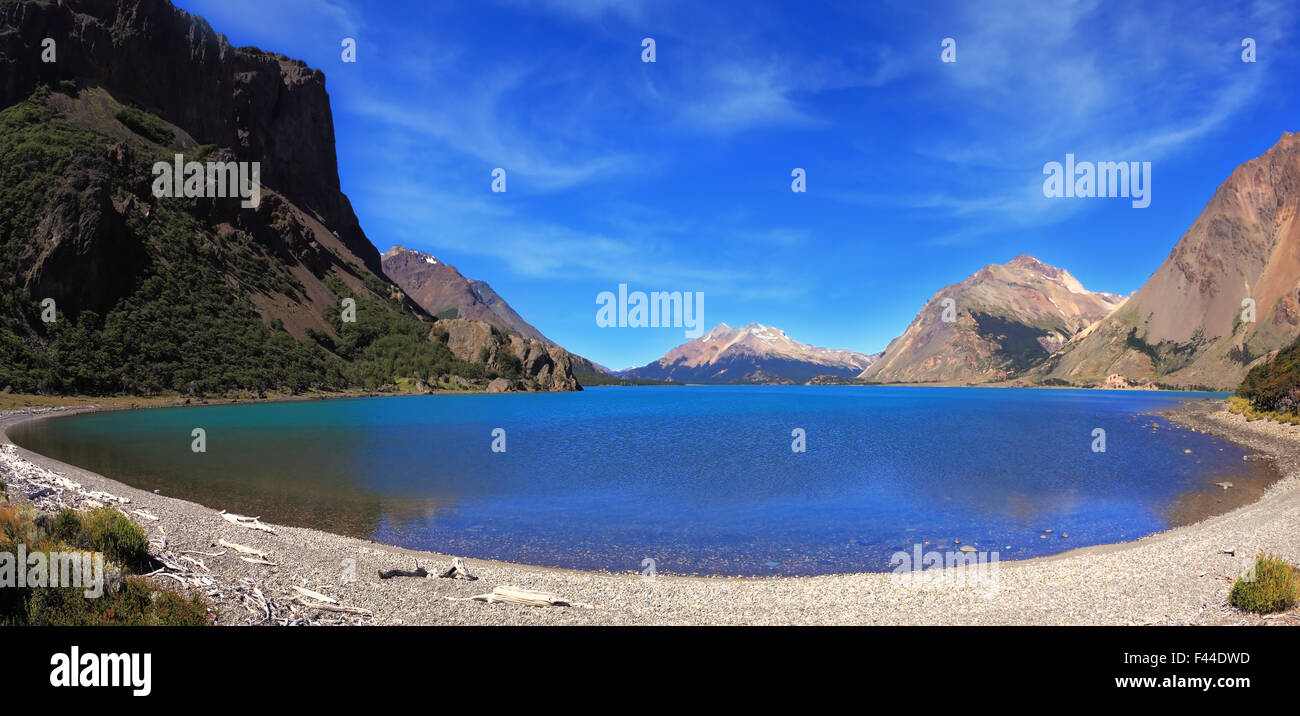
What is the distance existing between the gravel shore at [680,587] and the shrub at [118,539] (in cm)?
64

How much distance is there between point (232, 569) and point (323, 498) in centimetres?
1702

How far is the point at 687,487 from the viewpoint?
3619 cm

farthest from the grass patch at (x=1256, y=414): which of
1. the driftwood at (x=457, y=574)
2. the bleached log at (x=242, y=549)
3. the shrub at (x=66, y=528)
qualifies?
the shrub at (x=66, y=528)

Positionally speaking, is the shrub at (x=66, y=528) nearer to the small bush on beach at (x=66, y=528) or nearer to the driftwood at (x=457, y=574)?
the small bush on beach at (x=66, y=528)

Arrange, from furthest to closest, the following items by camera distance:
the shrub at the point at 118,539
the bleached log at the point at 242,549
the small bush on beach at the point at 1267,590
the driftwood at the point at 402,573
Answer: the bleached log at the point at 242,549, the driftwood at the point at 402,573, the shrub at the point at 118,539, the small bush on beach at the point at 1267,590

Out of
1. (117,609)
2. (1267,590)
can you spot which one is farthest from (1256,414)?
(117,609)

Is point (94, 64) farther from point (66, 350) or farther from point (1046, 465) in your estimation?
point (1046, 465)

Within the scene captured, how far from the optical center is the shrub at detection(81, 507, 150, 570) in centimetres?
1418

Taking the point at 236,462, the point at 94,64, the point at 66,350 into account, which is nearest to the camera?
the point at 236,462

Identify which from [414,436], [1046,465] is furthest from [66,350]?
[1046,465]

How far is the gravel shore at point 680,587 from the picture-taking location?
43.5 ft

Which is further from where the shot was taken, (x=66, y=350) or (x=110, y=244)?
(x=110, y=244)

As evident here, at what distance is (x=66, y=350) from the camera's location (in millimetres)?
99125
